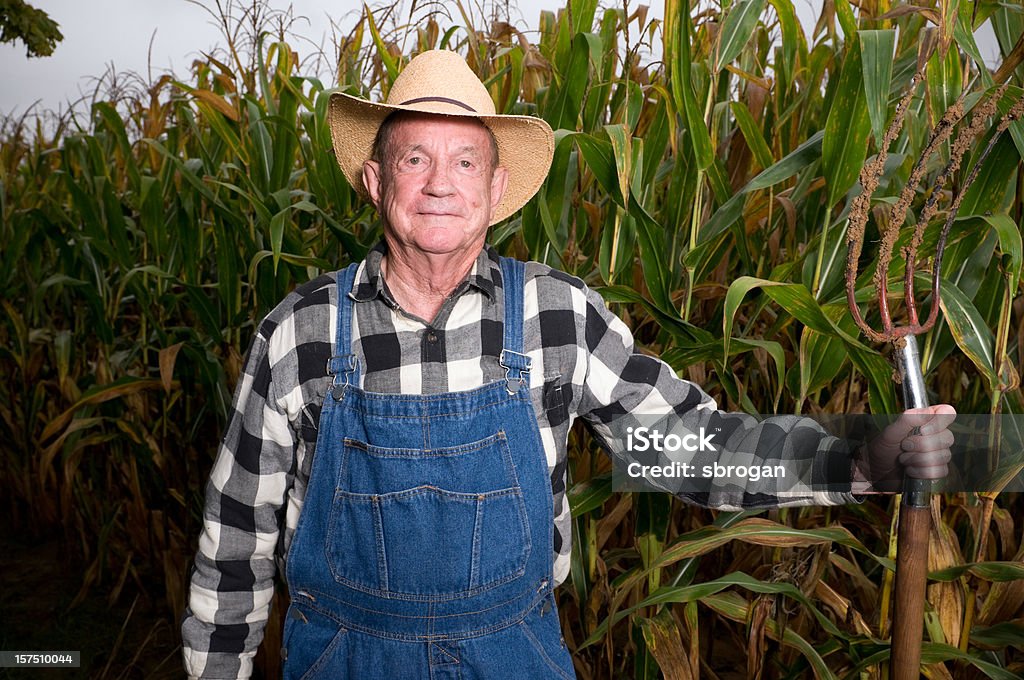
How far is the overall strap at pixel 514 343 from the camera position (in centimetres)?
104

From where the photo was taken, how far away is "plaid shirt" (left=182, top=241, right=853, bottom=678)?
1.05 meters

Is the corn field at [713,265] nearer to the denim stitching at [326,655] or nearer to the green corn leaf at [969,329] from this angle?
A: the green corn leaf at [969,329]

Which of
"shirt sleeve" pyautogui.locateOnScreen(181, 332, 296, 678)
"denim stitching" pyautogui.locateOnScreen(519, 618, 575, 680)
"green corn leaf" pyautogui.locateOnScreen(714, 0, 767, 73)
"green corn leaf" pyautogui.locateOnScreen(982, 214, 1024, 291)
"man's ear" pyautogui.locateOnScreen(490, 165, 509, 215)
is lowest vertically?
"denim stitching" pyautogui.locateOnScreen(519, 618, 575, 680)

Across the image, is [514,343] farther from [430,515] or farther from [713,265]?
[713,265]

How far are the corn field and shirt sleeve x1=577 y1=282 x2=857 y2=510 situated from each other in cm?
7

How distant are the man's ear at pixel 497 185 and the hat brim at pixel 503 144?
3 cm

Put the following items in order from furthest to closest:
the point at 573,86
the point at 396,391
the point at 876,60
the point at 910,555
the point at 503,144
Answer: the point at 573,86, the point at 503,144, the point at 396,391, the point at 876,60, the point at 910,555

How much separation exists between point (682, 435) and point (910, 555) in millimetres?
374

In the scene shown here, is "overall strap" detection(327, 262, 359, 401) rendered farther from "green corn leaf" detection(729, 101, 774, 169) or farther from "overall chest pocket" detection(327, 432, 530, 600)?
"green corn leaf" detection(729, 101, 774, 169)

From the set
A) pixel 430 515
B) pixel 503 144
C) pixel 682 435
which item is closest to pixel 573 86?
pixel 503 144

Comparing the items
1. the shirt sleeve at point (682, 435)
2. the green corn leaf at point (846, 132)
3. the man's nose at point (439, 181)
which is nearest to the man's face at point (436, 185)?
the man's nose at point (439, 181)

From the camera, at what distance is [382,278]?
1083mm

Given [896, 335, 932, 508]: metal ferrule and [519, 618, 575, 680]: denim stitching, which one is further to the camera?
[519, 618, 575, 680]: denim stitching

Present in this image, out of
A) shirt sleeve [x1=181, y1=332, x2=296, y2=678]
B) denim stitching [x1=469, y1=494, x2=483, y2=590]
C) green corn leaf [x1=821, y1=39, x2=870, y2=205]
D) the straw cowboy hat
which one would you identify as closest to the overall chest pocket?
denim stitching [x1=469, y1=494, x2=483, y2=590]
